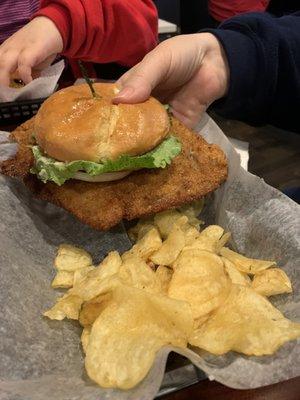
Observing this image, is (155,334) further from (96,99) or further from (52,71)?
(52,71)

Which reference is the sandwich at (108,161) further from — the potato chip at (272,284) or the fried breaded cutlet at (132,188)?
the potato chip at (272,284)

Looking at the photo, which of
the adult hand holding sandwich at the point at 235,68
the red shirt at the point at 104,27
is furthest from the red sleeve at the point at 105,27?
the adult hand holding sandwich at the point at 235,68

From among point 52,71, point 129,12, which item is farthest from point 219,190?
A: point 129,12

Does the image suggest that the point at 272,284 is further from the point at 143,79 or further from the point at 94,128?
the point at 143,79

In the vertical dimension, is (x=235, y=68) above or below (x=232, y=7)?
above

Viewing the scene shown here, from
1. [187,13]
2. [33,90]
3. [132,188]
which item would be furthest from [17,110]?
[187,13]
